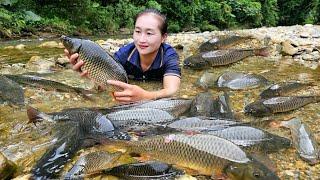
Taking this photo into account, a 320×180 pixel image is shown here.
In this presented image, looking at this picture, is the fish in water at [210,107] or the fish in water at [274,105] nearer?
the fish in water at [210,107]

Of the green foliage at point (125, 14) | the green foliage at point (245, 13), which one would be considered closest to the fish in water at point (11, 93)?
the green foliage at point (125, 14)

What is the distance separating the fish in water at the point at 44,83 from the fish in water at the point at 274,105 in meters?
2.10

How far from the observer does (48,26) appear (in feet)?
56.4

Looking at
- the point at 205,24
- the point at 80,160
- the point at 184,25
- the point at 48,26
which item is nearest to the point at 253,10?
the point at 205,24

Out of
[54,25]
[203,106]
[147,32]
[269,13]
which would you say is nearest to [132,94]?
[203,106]

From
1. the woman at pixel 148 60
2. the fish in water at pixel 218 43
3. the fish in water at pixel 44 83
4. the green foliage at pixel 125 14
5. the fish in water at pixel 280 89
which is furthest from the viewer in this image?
the green foliage at pixel 125 14

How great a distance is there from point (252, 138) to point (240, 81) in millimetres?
2599

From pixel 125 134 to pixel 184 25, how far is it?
22.4 meters

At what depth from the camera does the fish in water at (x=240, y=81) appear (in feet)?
19.1

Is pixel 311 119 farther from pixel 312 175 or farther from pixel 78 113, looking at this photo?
pixel 78 113

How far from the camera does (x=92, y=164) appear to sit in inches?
116

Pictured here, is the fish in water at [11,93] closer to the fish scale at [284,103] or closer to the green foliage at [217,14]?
the fish scale at [284,103]

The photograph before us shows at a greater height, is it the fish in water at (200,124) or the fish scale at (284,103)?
the fish scale at (284,103)

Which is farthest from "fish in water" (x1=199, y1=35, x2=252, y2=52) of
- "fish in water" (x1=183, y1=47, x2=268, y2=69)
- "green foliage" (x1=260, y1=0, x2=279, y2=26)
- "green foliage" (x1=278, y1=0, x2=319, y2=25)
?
"green foliage" (x1=278, y1=0, x2=319, y2=25)
